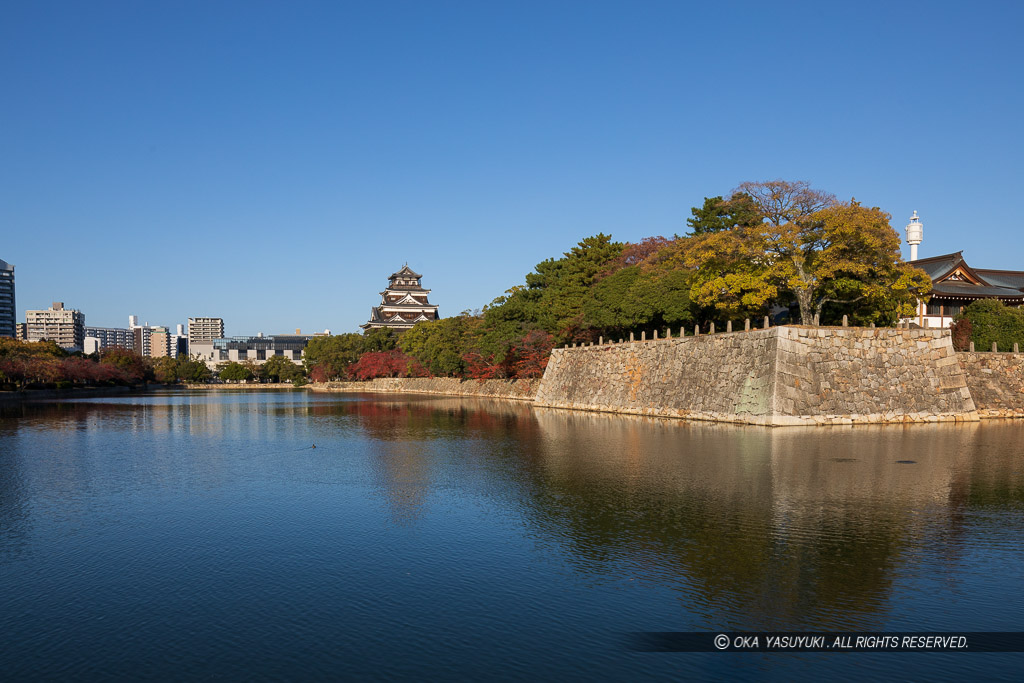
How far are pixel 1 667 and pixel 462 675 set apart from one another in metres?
4.17

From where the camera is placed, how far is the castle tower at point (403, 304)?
11088cm

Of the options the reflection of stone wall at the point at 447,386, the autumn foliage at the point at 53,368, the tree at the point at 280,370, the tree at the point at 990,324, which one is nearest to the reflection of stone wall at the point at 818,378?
the tree at the point at 990,324

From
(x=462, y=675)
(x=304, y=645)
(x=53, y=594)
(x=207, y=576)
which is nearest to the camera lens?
(x=462, y=675)

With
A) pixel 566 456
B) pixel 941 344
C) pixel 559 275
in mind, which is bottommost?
pixel 566 456

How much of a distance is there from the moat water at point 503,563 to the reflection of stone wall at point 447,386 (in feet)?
117

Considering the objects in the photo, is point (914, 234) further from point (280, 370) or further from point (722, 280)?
point (280, 370)

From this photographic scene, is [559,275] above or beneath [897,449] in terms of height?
above

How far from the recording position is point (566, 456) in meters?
19.2

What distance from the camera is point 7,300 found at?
129250 millimetres

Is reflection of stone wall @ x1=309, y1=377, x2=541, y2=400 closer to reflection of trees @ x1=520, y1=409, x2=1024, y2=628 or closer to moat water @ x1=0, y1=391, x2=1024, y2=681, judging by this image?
reflection of trees @ x1=520, y1=409, x2=1024, y2=628

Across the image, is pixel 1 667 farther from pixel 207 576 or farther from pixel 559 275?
pixel 559 275

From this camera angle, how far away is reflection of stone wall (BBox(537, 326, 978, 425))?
1053 inches

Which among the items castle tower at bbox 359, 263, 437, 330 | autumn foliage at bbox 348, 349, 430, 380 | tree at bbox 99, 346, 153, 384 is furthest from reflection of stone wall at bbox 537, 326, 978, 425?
tree at bbox 99, 346, 153, 384

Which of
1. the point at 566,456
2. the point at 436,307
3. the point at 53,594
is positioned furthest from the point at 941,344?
the point at 436,307
